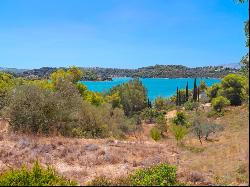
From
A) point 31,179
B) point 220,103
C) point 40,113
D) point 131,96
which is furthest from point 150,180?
point 131,96

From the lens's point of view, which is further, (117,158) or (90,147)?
(90,147)

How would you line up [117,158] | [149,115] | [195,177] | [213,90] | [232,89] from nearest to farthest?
[195,177] < [117,158] < [149,115] < [232,89] < [213,90]

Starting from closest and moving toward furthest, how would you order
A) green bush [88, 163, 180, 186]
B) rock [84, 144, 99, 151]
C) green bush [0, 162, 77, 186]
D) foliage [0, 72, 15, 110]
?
green bush [88, 163, 180, 186] < green bush [0, 162, 77, 186] < rock [84, 144, 99, 151] < foliage [0, 72, 15, 110]

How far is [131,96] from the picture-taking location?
8919cm

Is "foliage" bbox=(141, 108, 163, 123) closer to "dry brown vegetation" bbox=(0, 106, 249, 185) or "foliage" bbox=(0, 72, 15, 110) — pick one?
"foliage" bbox=(0, 72, 15, 110)

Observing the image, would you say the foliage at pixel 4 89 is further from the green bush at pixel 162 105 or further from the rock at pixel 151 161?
the green bush at pixel 162 105

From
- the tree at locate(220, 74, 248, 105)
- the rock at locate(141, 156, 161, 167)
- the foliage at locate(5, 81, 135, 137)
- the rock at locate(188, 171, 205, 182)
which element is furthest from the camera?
the tree at locate(220, 74, 248, 105)

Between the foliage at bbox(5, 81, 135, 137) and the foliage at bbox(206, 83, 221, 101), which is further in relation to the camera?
the foliage at bbox(206, 83, 221, 101)

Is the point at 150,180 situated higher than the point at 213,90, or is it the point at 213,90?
the point at 150,180

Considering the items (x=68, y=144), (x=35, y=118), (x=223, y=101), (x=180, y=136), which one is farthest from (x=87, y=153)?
(x=223, y=101)

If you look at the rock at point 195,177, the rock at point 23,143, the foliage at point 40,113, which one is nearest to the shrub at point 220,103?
the foliage at point 40,113

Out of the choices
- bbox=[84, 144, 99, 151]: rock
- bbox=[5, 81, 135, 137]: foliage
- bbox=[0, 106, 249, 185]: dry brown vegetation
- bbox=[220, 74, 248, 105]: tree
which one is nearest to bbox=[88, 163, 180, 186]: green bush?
bbox=[0, 106, 249, 185]: dry brown vegetation

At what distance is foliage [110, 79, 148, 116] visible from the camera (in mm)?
87950

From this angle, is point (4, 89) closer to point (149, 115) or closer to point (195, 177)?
point (149, 115)
